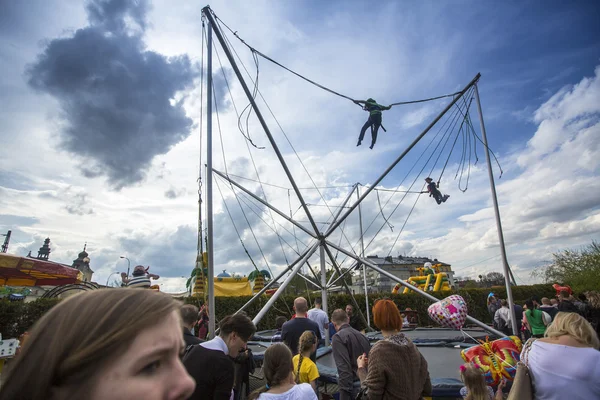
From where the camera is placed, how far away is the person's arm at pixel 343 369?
9.51 ft

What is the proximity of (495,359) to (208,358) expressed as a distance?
2388 mm

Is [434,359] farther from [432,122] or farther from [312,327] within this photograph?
[432,122]

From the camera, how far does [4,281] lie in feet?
33.3

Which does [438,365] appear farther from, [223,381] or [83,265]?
[83,265]

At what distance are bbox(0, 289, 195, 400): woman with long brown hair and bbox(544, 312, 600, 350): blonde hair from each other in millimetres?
2071

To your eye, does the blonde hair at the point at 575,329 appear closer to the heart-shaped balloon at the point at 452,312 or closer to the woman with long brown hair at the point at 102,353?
the heart-shaped balloon at the point at 452,312

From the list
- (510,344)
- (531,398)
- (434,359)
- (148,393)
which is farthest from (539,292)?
(148,393)

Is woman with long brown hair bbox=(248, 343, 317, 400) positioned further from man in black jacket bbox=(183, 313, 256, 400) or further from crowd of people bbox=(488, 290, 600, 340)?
crowd of people bbox=(488, 290, 600, 340)

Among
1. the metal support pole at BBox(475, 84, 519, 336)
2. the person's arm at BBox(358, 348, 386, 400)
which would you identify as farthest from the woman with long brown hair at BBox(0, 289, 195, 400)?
the metal support pole at BBox(475, 84, 519, 336)

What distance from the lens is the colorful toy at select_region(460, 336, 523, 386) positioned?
8.73 ft

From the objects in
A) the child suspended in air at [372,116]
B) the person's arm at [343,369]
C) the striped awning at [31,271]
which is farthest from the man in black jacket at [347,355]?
the striped awning at [31,271]

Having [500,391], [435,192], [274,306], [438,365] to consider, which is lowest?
[438,365]

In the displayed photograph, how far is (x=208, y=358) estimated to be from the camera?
190 cm

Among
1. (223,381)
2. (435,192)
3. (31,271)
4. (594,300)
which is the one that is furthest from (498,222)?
(31,271)
